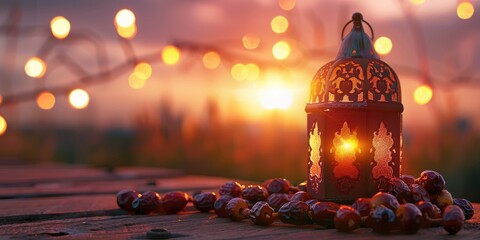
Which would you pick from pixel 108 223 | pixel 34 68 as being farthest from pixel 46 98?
pixel 108 223

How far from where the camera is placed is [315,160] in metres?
1.72

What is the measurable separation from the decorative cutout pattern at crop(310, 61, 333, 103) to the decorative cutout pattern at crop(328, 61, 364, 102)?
3cm

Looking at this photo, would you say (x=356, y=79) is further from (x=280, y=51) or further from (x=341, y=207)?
(x=280, y=51)

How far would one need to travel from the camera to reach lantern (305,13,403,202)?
1648 millimetres

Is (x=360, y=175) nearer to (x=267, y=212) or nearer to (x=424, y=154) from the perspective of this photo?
(x=267, y=212)

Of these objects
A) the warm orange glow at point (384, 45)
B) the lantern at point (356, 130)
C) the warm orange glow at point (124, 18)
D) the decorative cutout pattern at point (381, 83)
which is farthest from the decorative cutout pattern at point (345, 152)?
the warm orange glow at point (124, 18)

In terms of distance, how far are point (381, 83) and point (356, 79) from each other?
0.06m

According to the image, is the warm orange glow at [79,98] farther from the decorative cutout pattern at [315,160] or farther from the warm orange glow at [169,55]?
the decorative cutout pattern at [315,160]

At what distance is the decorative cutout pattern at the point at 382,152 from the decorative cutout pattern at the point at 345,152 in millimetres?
49

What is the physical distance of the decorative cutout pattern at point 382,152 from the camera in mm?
1661

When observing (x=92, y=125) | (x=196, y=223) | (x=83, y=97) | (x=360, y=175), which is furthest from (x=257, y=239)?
(x=92, y=125)

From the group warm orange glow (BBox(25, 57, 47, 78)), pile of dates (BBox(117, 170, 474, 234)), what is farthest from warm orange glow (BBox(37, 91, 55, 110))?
pile of dates (BBox(117, 170, 474, 234))

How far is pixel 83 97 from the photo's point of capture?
4.51 meters

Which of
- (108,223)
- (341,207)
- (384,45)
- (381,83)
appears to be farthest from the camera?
(384,45)
